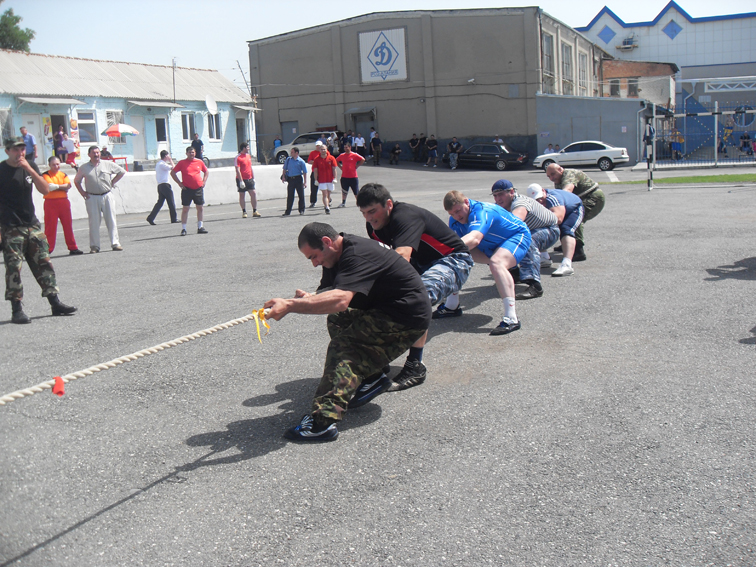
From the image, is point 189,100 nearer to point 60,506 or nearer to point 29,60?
point 29,60

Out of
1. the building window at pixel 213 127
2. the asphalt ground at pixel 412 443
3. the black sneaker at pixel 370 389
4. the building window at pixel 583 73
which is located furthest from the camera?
the building window at pixel 583 73

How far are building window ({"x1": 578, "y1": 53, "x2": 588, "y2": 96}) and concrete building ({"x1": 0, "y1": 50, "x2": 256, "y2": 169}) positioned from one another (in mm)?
25219

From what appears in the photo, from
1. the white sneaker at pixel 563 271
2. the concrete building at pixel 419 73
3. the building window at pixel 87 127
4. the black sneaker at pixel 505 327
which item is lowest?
the black sneaker at pixel 505 327

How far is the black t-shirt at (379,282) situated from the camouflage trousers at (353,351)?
0.22 ft

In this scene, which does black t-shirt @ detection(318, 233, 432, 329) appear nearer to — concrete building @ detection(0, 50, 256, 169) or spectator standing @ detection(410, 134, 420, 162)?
concrete building @ detection(0, 50, 256, 169)

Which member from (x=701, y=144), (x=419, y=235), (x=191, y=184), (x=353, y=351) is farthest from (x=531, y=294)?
(x=701, y=144)

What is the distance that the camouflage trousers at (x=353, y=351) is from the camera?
431 cm

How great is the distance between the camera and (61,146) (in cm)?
3072

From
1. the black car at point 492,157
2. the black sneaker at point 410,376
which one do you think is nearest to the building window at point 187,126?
the black car at point 492,157

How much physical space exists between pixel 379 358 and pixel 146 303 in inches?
179

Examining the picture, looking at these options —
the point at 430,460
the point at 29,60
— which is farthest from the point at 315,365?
the point at 29,60

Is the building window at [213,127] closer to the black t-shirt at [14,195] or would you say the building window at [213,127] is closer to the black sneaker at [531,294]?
the black t-shirt at [14,195]

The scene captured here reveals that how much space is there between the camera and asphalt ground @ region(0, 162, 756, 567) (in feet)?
10.6

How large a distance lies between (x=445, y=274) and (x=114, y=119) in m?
34.3
